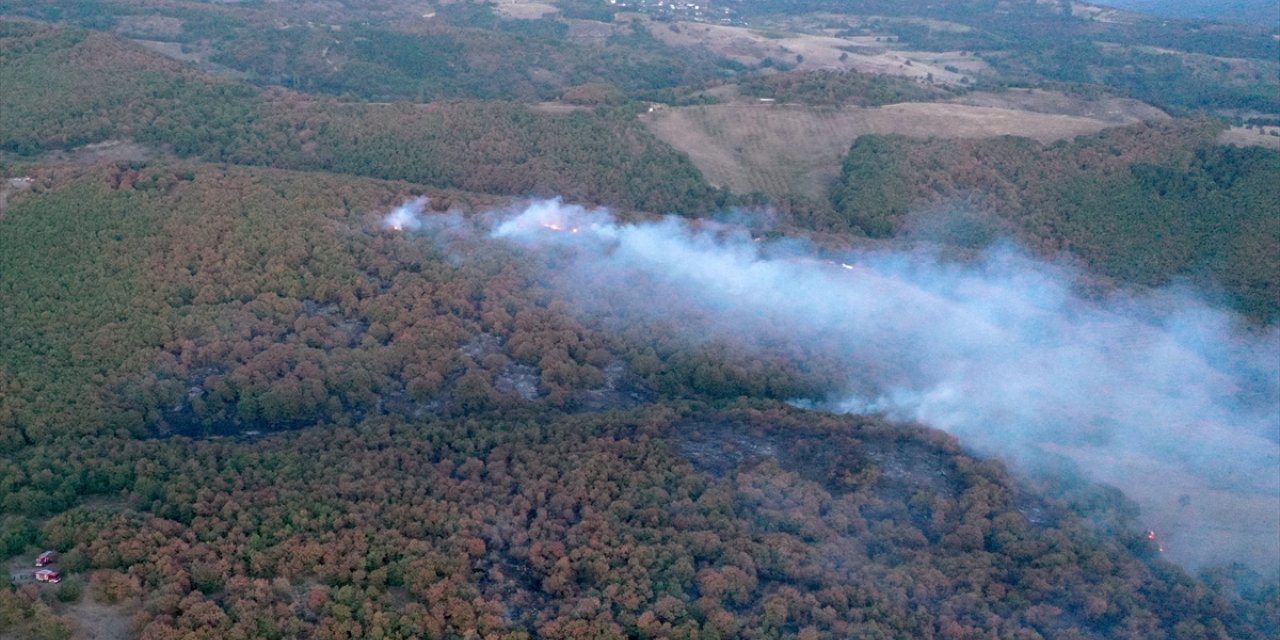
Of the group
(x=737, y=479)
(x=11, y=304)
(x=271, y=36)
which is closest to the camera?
(x=737, y=479)

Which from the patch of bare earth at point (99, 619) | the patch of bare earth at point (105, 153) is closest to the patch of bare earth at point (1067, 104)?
the patch of bare earth at point (105, 153)

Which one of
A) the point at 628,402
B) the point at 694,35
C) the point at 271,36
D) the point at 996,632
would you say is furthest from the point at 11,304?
the point at 694,35

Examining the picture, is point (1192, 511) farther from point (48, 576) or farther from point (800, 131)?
point (800, 131)

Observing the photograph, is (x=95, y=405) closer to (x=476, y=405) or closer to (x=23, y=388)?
(x=23, y=388)

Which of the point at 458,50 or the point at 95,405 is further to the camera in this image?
the point at 458,50

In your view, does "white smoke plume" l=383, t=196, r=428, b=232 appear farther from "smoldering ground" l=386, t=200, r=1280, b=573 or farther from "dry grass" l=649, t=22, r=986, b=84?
"dry grass" l=649, t=22, r=986, b=84

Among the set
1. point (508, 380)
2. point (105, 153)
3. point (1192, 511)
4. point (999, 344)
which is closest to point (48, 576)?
point (508, 380)

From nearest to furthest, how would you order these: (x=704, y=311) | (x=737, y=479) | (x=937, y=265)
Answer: (x=737, y=479), (x=704, y=311), (x=937, y=265)

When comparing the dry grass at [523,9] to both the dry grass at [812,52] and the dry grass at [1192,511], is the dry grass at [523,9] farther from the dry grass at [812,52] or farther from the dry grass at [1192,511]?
the dry grass at [1192,511]
